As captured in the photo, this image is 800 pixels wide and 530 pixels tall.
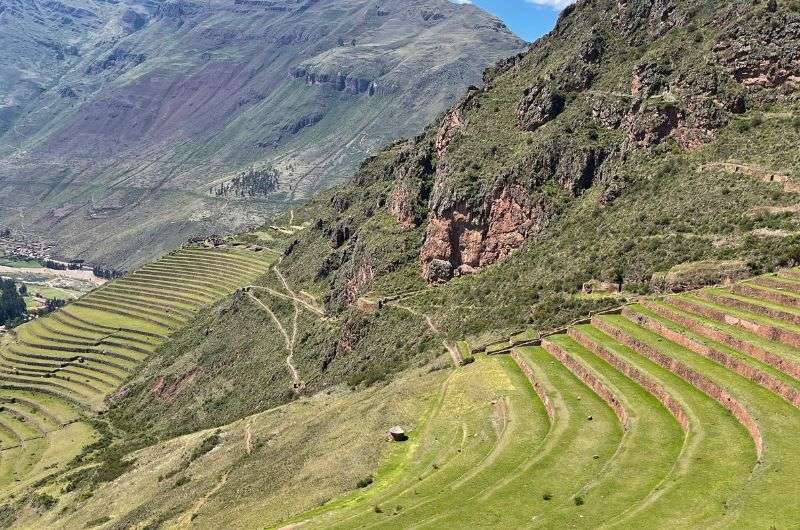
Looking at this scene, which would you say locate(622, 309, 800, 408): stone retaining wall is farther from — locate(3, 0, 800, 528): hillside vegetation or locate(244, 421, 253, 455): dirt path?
locate(244, 421, 253, 455): dirt path

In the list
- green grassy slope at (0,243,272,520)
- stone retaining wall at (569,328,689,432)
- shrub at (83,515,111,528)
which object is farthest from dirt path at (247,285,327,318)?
stone retaining wall at (569,328,689,432)

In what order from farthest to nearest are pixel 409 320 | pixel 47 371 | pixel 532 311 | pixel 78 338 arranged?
pixel 78 338 → pixel 47 371 → pixel 409 320 → pixel 532 311

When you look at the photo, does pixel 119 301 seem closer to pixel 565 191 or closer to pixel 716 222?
pixel 565 191

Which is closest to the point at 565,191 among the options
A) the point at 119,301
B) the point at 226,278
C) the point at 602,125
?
the point at 602,125

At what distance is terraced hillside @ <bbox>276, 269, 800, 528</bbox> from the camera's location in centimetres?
2441

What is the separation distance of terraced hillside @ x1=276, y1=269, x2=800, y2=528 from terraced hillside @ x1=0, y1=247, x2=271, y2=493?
2603 inches

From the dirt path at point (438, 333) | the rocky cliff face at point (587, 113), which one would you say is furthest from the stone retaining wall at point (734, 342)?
the rocky cliff face at point (587, 113)

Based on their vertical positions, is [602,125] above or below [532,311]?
above

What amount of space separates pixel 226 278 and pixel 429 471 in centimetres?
11770

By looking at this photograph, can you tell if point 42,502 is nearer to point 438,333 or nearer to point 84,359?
point 438,333

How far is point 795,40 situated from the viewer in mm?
63750

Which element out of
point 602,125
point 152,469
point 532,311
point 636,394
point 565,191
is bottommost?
point 152,469

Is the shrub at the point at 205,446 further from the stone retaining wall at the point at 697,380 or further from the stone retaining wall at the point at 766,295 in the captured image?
the stone retaining wall at the point at 766,295

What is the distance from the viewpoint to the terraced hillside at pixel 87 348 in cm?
9407
